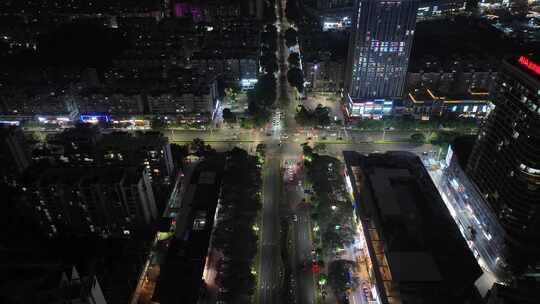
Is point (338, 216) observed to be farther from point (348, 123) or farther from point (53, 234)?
point (53, 234)

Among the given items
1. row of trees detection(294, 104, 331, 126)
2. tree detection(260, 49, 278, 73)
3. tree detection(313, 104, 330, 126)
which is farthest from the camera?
tree detection(260, 49, 278, 73)

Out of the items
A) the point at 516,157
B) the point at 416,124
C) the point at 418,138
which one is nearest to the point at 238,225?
the point at 516,157

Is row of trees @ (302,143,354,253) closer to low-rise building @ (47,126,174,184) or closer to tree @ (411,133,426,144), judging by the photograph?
tree @ (411,133,426,144)

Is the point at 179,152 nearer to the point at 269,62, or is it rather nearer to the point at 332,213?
the point at 332,213

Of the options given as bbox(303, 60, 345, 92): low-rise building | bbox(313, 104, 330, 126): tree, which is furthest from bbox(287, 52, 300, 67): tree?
bbox(313, 104, 330, 126): tree

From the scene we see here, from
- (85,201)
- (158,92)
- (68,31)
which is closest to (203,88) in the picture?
(158,92)

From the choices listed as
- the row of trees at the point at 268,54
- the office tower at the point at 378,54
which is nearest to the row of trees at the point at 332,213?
the office tower at the point at 378,54

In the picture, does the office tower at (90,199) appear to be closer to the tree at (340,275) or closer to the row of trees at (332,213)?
the row of trees at (332,213)
